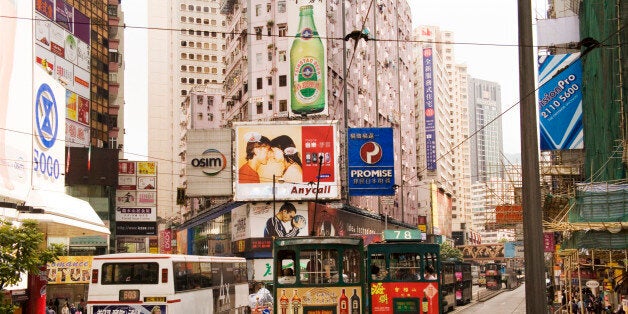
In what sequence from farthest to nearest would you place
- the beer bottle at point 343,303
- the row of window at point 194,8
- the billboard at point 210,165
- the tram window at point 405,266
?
the row of window at point 194,8 → the billboard at point 210,165 → the tram window at point 405,266 → the beer bottle at point 343,303

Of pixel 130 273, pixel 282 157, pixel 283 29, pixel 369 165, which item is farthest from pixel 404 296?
pixel 283 29

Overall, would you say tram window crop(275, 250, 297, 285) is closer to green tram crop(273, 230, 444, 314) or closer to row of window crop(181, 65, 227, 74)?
green tram crop(273, 230, 444, 314)

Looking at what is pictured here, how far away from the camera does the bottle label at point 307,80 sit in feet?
213

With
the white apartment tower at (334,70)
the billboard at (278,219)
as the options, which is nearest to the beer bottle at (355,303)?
the white apartment tower at (334,70)

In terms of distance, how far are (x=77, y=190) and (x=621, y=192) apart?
188 feet

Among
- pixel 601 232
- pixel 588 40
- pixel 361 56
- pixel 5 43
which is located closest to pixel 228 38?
pixel 361 56

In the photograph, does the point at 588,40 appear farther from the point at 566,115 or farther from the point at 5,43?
the point at 566,115

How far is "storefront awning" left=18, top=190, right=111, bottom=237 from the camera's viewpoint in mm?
23281

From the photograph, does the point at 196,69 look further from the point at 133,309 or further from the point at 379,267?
the point at 133,309

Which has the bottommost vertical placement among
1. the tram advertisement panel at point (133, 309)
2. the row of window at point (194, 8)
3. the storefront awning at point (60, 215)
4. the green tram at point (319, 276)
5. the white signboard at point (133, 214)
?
the tram advertisement panel at point (133, 309)

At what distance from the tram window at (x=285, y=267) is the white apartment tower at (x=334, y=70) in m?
36.5

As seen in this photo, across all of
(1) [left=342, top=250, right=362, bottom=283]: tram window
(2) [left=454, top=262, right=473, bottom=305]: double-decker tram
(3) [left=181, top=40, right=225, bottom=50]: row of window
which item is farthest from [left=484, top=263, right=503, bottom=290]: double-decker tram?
(3) [left=181, top=40, right=225, bottom=50]: row of window

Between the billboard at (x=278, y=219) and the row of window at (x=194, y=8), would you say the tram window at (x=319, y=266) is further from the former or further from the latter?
the row of window at (x=194, y=8)

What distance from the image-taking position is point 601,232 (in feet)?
68.6
